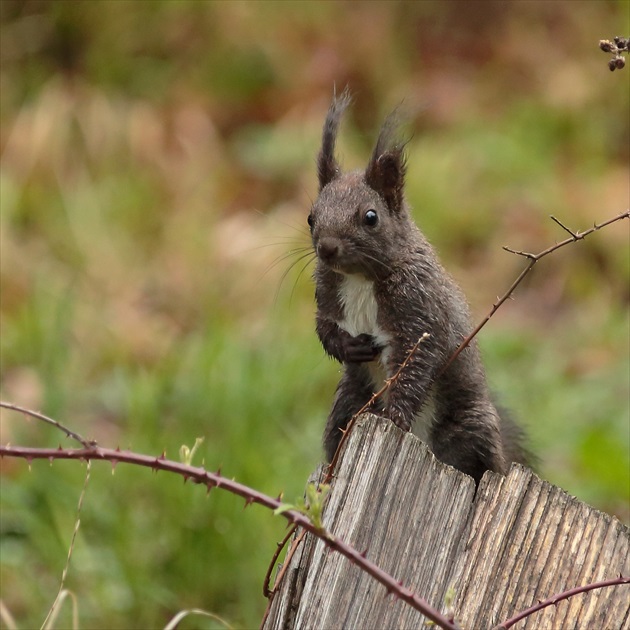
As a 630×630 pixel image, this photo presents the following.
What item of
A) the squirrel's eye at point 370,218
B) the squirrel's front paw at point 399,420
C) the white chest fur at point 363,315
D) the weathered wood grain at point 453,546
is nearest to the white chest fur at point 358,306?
the white chest fur at point 363,315

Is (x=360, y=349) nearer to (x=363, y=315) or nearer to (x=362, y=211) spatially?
(x=363, y=315)

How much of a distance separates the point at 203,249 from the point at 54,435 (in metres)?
2.32

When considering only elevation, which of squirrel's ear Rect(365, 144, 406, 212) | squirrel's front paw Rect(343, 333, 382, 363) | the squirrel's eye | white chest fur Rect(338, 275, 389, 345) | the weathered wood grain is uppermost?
squirrel's ear Rect(365, 144, 406, 212)

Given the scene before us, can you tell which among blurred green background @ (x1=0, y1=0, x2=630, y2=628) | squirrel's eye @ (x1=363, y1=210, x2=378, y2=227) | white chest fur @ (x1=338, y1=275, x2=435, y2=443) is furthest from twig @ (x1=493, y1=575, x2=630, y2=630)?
blurred green background @ (x1=0, y1=0, x2=630, y2=628)

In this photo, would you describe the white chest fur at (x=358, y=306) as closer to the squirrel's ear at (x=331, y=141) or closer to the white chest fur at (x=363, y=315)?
the white chest fur at (x=363, y=315)

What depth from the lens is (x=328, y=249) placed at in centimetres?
255

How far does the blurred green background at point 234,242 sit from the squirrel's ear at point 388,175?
84 cm

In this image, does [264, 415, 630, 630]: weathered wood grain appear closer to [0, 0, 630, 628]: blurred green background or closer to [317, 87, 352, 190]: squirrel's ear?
[317, 87, 352, 190]: squirrel's ear

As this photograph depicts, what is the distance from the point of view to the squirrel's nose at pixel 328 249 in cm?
255

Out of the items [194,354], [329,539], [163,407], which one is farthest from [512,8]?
[329,539]

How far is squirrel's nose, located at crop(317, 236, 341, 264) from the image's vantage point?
2553 mm

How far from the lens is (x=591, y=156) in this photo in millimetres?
6969

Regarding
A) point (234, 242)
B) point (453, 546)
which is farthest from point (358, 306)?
point (234, 242)

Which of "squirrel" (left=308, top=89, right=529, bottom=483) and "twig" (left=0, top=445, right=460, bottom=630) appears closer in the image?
"twig" (left=0, top=445, right=460, bottom=630)
